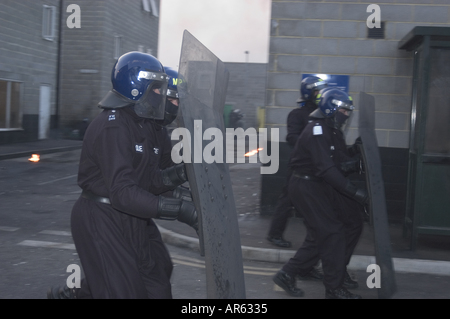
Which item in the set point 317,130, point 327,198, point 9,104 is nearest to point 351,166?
point 327,198

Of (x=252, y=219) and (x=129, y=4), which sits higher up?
(x=129, y=4)

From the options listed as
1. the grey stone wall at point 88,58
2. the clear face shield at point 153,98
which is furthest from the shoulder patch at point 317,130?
the grey stone wall at point 88,58

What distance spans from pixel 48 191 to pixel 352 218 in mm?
7807

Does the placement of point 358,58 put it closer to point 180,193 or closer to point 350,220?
point 350,220

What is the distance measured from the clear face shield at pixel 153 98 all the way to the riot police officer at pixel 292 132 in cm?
371

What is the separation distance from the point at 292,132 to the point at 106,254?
14.2 ft

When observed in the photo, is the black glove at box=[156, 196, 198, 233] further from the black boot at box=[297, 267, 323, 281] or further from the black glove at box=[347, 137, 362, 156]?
the black boot at box=[297, 267, 323, 281]

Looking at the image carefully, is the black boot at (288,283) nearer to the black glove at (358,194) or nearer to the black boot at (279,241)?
the black glove at (358,194)

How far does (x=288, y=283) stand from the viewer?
5.27 metres

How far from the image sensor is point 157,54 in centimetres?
3419
